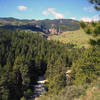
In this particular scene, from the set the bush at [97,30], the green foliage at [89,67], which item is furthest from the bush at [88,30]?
the green foliage at [89,67]

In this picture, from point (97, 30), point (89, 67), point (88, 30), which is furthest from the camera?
point (89, 67)

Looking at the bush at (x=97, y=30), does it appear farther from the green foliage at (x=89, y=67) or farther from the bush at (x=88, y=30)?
the green foliage at (x=89, y=67)

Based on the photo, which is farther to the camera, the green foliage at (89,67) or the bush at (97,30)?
the green foliage at (89,67)

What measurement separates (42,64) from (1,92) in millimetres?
34296

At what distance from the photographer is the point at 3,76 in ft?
94.6

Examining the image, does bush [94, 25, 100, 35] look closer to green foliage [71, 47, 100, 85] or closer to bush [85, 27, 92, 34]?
bush [85, 27, 92, 34]

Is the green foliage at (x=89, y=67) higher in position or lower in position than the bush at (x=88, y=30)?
lower

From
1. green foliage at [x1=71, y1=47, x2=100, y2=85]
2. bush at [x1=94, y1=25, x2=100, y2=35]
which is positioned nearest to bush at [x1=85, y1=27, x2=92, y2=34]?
bush at [x1=94, y1=25, x2=100, y2=35]

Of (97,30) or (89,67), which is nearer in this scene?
(97,30)

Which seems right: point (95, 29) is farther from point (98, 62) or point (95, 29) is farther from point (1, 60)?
point (1, 60)

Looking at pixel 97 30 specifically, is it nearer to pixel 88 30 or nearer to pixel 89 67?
pixel 88 30

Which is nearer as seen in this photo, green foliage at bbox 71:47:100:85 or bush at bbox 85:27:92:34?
bush at bbox 85:27:92:34

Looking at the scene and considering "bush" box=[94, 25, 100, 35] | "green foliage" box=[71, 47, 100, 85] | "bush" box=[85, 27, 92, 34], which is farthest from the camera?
"green foliage" box=[71, 47, 100, 85]

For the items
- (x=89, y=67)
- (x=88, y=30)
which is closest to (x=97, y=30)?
(x=88, y=30)
